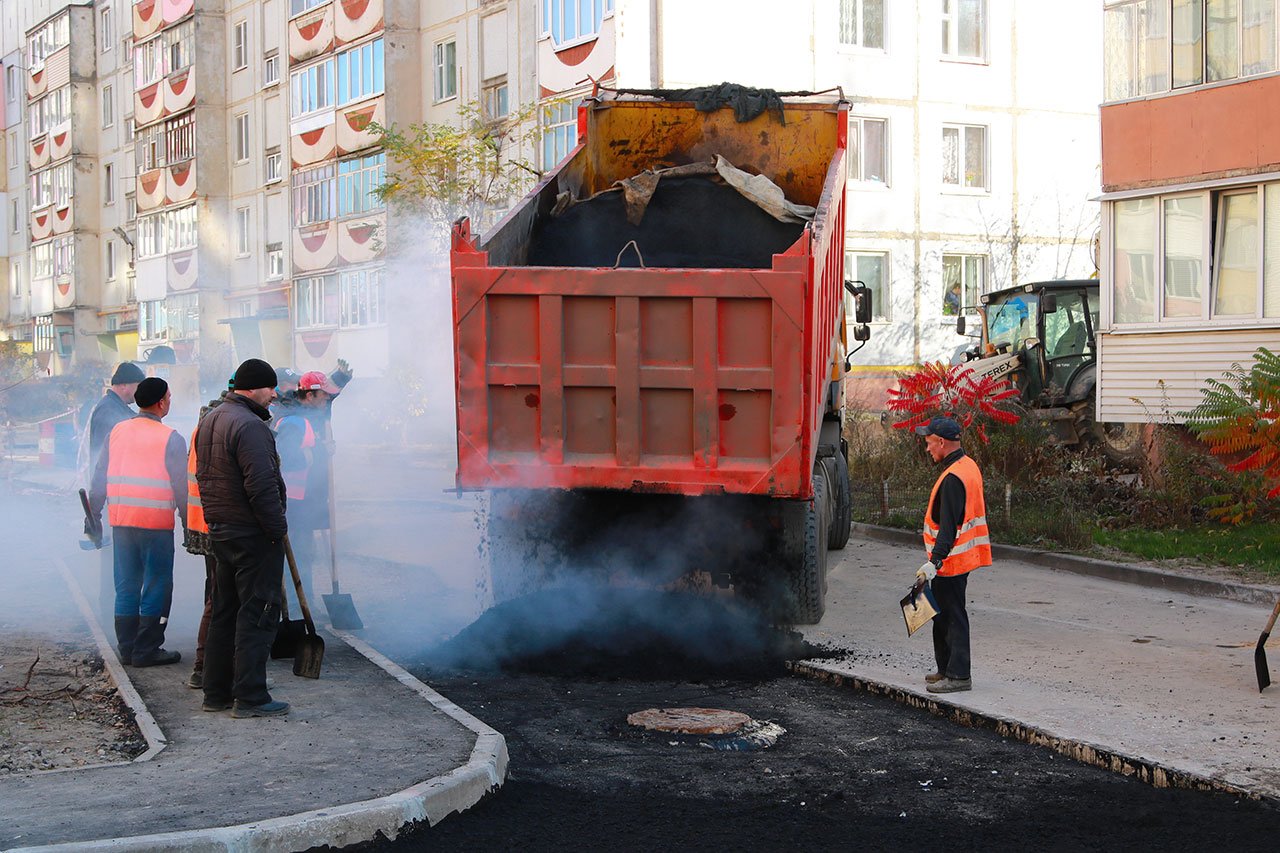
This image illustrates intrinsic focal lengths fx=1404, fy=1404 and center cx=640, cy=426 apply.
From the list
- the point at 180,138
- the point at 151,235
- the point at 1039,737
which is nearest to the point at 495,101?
the point at 180,138

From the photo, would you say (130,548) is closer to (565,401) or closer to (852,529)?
(565,401)

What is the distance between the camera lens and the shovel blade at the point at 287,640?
7441 mm

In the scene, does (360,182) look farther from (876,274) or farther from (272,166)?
(876,274)

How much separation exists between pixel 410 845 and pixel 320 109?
3658cm

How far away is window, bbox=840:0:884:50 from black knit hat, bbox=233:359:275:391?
23198mm

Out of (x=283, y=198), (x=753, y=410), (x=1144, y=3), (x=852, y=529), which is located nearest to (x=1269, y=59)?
(x=1144, y=3)

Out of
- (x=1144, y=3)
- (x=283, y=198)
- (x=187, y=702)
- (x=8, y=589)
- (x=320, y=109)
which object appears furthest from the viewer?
(x=283, y=198)

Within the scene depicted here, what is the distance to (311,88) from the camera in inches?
1559

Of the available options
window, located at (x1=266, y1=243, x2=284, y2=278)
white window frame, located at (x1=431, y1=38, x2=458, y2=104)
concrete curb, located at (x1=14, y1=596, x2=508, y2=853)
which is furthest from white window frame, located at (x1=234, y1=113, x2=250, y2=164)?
concrete curb, located at (x1=14, y1=596, x2=508, y2=853)

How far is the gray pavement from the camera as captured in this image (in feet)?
20.0

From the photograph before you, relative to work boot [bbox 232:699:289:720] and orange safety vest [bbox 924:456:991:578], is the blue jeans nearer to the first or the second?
work boot [bbox 232:699:289:720]

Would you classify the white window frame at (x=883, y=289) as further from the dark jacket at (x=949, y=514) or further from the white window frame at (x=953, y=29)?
the dark jacket at (x=949, y=514)

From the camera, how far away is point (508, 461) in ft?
27.1

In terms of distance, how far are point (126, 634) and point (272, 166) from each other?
127ft
